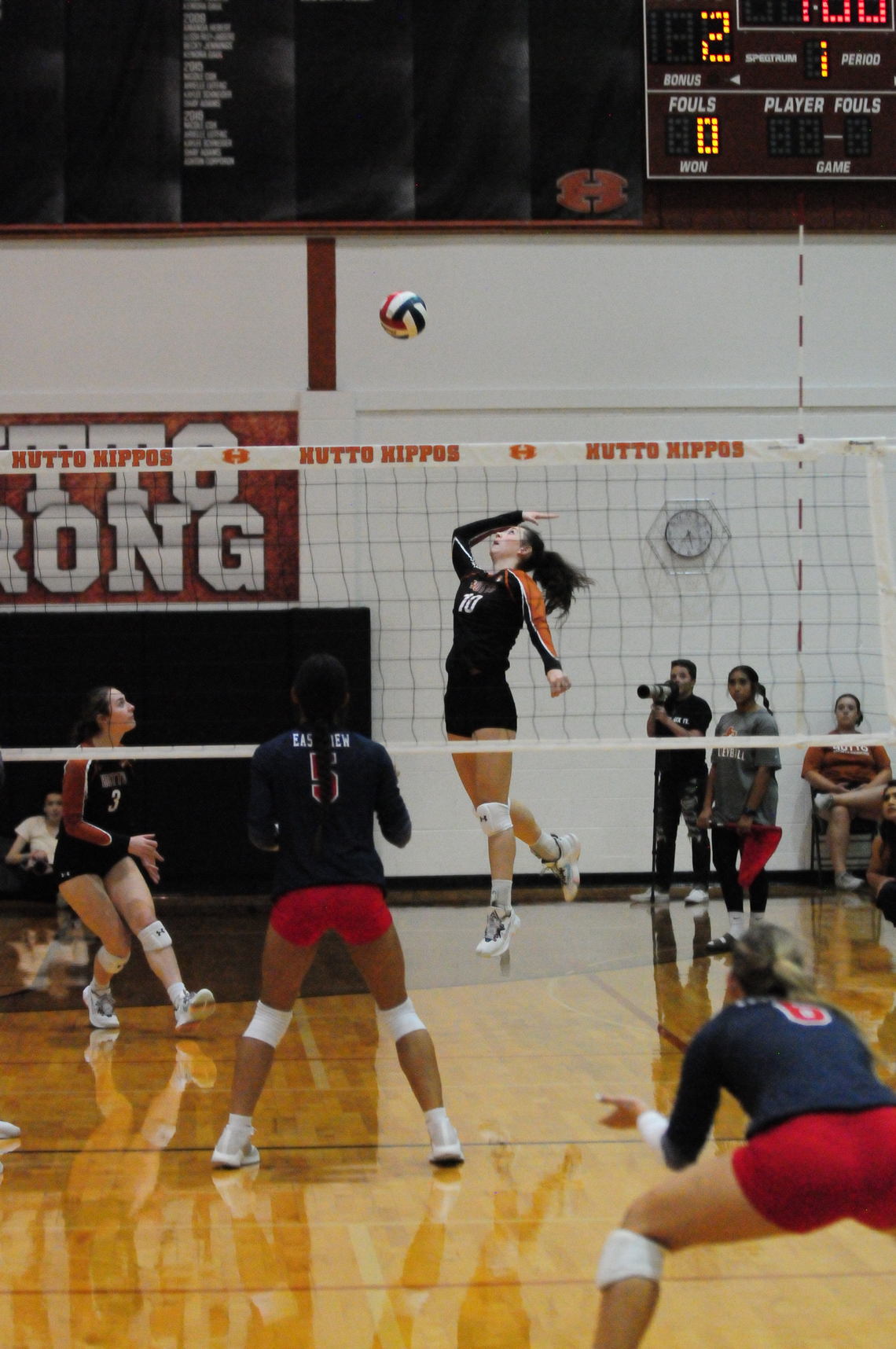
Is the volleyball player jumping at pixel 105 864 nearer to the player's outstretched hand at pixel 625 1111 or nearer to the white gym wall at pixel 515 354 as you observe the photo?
the player's outstretched hand at pixel 625 1111

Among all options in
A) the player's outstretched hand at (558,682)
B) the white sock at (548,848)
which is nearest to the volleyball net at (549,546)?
the white sock at (548,848)

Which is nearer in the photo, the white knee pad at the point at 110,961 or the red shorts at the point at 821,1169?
the red shorts at the point at 821,1169

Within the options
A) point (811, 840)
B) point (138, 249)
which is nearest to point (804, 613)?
point (811, 840)

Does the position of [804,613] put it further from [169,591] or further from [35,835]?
[35,835]

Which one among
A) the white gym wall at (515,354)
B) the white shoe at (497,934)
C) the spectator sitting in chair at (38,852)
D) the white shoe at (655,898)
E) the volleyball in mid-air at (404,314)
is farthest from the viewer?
the white gym wall at (515,354)

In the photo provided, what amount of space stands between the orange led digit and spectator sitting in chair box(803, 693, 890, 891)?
4.79 metres

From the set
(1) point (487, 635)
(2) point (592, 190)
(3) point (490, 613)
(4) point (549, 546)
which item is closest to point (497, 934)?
(1) point (487, 635)

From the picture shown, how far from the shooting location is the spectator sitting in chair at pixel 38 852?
10.8m

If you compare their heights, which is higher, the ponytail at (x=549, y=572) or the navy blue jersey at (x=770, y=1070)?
the ponytail at (x=549, y=572)

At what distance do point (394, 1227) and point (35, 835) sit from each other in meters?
7.31

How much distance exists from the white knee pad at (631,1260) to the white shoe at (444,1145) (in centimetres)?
226

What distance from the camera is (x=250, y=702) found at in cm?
1156

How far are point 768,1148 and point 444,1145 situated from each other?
2524 mm

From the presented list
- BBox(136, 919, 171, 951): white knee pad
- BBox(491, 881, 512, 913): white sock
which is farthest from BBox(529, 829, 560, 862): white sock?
BBox(136, 919, 171, 951): white knee pad
